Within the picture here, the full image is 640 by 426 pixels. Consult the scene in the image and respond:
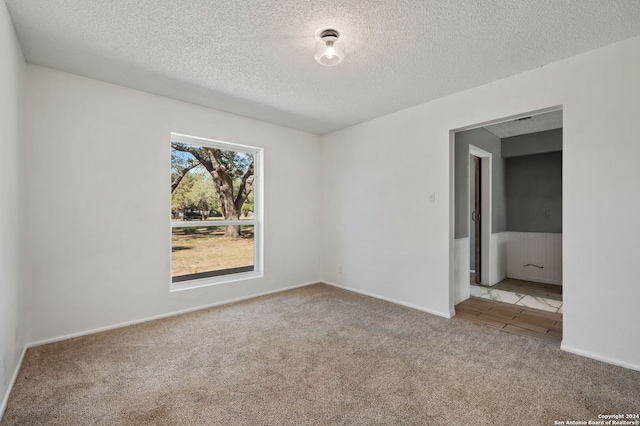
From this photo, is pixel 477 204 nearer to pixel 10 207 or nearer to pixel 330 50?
pixel 330 50

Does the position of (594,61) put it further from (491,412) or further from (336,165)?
(336,165)

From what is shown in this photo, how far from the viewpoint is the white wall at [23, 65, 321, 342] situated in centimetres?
268

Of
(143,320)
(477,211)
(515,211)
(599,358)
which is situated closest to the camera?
(599,358)

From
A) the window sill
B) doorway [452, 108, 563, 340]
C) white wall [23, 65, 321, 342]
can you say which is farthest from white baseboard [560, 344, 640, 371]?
white wall [23, 65, 321, 342]

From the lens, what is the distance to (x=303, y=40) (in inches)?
90.0

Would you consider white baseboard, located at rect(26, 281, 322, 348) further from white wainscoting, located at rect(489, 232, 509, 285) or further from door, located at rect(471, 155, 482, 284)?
white wainscoting, located at rect(489, 232, 509, 285)

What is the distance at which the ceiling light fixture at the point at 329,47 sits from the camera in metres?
2.17

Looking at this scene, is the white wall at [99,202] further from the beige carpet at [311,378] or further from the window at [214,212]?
the beige carpet at [311,378]

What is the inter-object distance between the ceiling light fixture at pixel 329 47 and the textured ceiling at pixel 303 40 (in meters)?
0.07

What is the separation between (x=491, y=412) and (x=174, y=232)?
11.3ft

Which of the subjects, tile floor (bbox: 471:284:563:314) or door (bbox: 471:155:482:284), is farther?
door (bbox: 471:155:482:284)

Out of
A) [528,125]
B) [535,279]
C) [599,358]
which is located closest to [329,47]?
[599,358]

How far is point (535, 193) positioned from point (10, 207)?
21.5ft

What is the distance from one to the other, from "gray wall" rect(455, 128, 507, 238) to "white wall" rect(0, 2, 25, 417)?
13.9 ft
